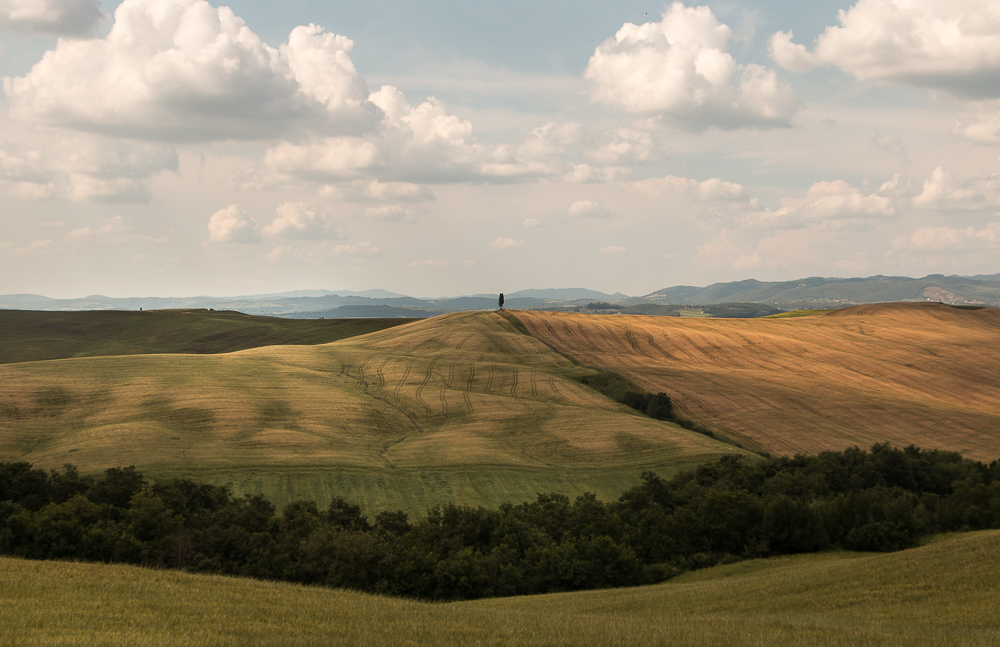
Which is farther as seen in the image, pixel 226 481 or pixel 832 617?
pixel 226 481

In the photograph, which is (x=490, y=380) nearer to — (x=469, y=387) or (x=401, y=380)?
(x=469, y=387)

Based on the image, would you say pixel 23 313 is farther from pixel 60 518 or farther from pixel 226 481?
pixel 60 518

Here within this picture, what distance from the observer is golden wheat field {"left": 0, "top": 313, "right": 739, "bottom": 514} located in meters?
57.2

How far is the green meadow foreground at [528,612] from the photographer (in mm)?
18188

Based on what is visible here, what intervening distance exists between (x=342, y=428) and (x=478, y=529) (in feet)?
94.6

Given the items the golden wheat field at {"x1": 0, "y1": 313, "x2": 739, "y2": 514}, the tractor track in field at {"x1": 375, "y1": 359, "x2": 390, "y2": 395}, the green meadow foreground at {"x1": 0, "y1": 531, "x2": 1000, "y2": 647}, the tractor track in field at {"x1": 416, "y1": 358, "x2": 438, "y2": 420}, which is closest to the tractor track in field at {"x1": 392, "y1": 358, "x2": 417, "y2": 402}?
the golden wheat field at {"x1": 0, "y1": 313, "x2": 739, "y2": 514}

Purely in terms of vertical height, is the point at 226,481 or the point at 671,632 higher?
the point at 671,632

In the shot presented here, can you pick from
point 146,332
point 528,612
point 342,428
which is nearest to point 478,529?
point 528,612

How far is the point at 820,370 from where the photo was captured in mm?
101562

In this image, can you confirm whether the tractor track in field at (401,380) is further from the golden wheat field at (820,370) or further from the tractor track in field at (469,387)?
the golden wheat field at (820,370)

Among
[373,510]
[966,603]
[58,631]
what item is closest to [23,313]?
[373,510]

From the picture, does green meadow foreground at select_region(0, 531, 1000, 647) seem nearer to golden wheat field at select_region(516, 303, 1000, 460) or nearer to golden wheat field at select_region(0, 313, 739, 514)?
golden wheat field at select_region(0, 313, 739, 514)

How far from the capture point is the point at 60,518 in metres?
36.5

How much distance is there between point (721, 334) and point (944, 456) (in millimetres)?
62669
